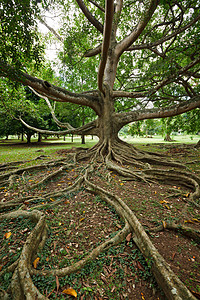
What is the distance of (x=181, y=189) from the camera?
3.88 meters

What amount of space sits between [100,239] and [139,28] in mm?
6900

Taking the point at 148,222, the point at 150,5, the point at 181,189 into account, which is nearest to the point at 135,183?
the point at 181,189

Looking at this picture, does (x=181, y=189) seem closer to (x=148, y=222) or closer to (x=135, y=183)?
(x=135, y=183)

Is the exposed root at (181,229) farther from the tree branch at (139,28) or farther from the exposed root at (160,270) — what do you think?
the tree branch at (139,28)

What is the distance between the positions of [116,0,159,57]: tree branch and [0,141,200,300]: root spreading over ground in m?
5.22

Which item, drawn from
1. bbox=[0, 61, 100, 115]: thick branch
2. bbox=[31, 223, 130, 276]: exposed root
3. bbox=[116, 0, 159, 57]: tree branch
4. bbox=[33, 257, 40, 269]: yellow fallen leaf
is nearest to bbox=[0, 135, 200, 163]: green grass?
bbox=[0, 61, 100, 115]: thick branch

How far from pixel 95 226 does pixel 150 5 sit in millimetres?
6230

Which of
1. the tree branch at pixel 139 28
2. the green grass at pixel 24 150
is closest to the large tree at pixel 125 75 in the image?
the tree branch at pixel 139 28

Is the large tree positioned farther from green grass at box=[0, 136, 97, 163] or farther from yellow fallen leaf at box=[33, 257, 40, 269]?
green grass at box=[0, 136, 97, 163]

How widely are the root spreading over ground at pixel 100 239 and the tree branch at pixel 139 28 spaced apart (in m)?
5.22

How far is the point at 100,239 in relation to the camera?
7.29ft

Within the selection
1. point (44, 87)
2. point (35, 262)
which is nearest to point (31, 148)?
point (44, 87)

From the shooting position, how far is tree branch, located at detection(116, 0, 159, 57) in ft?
13.3

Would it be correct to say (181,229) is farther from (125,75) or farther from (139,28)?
(125,75)
